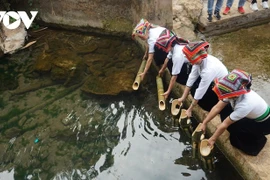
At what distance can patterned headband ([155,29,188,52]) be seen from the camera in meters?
5.25

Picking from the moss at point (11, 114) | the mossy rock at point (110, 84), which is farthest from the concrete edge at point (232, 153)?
the moss at point (11, 114)

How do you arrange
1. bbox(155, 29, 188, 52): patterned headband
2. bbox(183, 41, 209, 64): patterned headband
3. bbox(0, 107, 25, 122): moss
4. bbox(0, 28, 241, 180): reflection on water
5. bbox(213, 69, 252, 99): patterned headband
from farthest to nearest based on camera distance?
bbox(0, 107, 25, 122): moss, bbox(155, 29, 188, 52): patterned headband, bbox(0, 28, 241, 180): reflection on water, bbox(183, 41, 209, 64): patterned headband, bbox(213, 69, 252, 99): patterned headband

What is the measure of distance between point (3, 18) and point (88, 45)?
277 centimetres

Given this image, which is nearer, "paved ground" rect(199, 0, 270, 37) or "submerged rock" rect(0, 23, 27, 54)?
"paved ground" rect(199, 0, 270, 37)

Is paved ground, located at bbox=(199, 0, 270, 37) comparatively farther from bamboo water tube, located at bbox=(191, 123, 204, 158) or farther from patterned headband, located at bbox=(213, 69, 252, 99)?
patterned headband, located at bbox=(213, 69, 252, 99)

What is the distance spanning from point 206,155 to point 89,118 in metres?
2.63

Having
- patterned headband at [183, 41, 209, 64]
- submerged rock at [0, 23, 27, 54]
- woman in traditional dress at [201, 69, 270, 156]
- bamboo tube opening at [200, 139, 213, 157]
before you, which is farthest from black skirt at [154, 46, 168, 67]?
submerged rock at [0, 23, 27, 54]

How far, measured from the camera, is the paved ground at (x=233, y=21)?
23.1 ft

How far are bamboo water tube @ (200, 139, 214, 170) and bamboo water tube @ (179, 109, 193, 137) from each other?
26.4 inches

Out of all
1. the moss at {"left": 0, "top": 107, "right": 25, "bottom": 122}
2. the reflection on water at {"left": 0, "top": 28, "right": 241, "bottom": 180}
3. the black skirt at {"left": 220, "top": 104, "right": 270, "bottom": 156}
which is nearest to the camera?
the black skirt at {"left": 220, "top": 104, "right": 270, "bottom": 156}

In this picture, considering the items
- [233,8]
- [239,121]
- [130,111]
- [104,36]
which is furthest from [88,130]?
[233,8]

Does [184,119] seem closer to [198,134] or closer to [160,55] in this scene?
[198,134]

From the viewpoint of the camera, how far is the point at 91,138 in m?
5.54

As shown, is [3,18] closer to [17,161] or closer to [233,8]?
[17,161]
